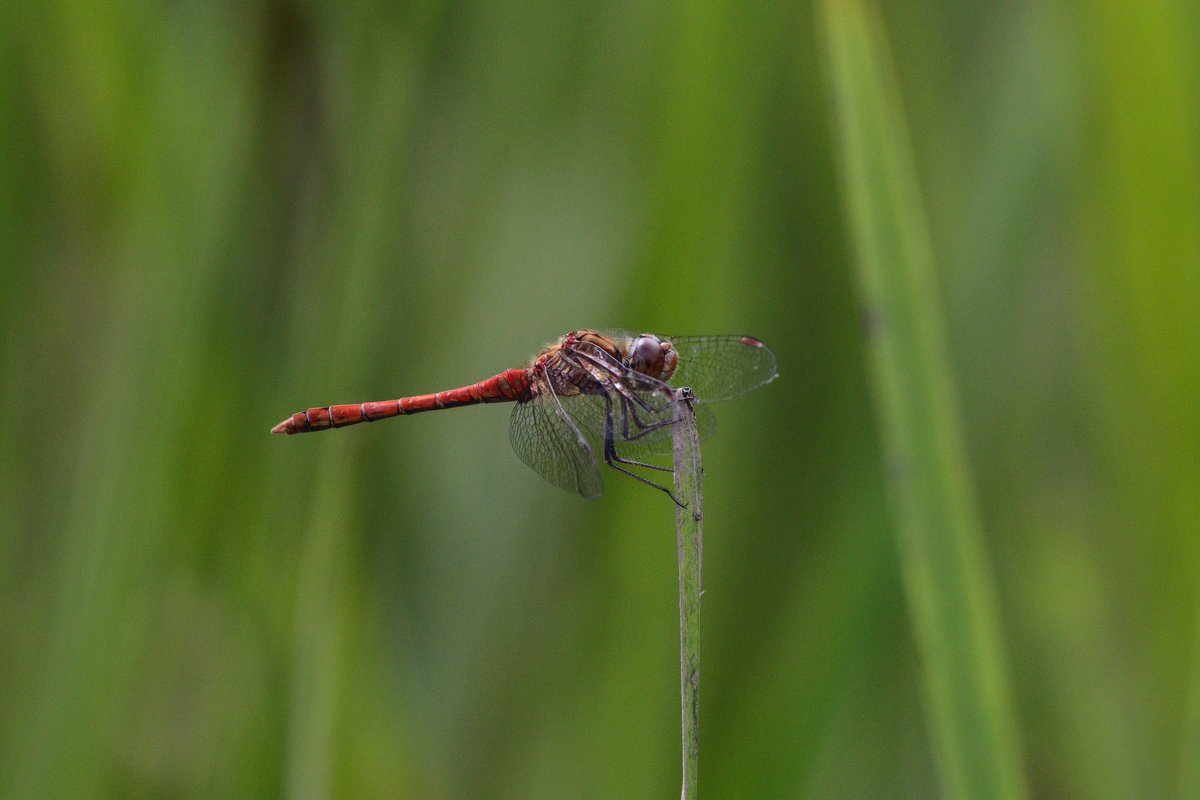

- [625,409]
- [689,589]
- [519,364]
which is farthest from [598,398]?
[689,589]

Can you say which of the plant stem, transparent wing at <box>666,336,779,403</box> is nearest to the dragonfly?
transparent wing at <box>666,336,779,403</box>

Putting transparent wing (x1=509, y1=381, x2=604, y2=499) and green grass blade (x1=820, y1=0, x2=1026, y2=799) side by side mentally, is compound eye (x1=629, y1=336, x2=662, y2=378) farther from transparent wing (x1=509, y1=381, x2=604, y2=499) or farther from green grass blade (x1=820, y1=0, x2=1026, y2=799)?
green grass blade (x1=820, y1=0, x2=1026, y2=799)

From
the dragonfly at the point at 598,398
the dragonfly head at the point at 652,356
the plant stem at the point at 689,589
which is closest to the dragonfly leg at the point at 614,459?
the dragonfly at the point at 598,398

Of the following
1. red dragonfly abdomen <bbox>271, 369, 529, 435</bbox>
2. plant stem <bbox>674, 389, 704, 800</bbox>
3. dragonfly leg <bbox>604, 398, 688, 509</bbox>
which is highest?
red dragonfly abdomen <bbox>271, 369, 529, 435</bbox>

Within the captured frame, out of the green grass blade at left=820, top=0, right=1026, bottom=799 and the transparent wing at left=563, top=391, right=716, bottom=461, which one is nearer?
the green grass blade at left=820, top=0, right=1026, bottom=799

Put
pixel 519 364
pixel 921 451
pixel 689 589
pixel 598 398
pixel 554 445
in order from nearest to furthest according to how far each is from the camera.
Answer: pixel 689 589, pixel 921 451, pixel 554 445, pixel 598 398, pixel 519 364

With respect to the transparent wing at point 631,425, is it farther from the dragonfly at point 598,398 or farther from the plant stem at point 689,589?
the plant stem at point 689,589

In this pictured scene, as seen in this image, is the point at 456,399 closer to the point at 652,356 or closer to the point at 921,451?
the point at 652,356
